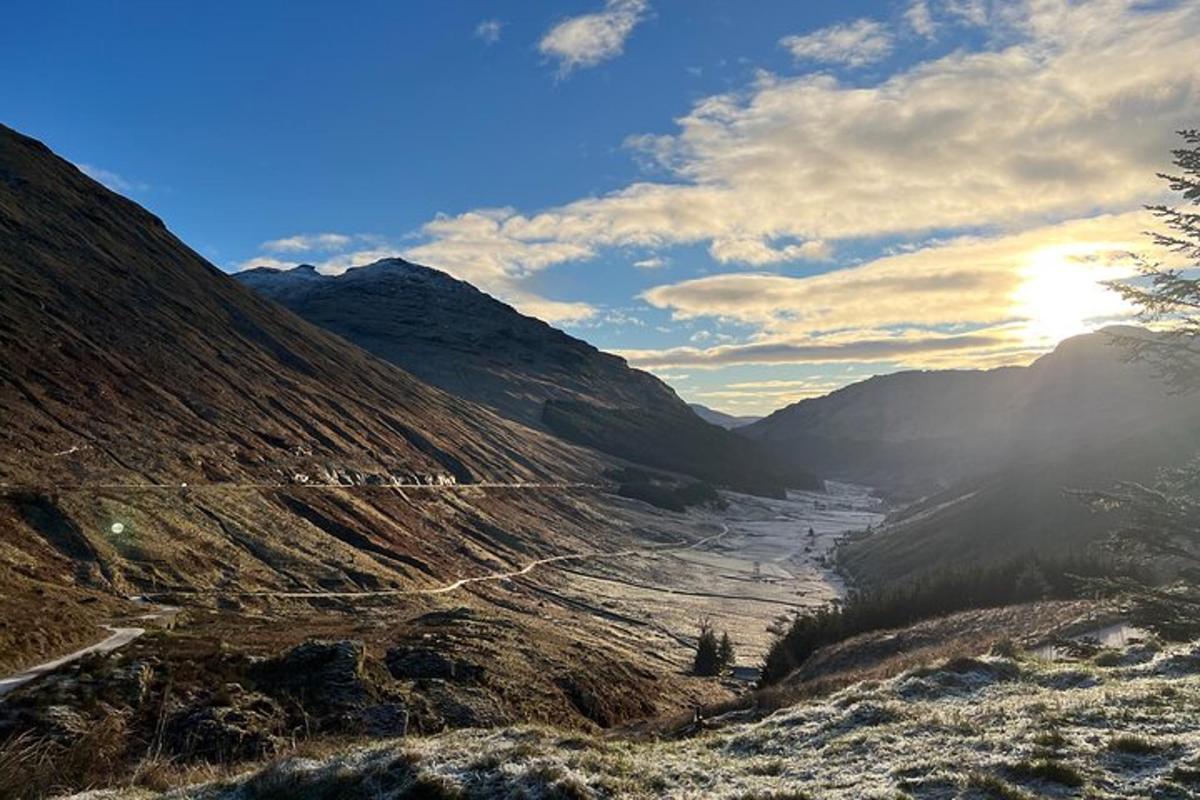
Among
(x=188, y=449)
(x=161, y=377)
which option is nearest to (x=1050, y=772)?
(x=188, y=449)

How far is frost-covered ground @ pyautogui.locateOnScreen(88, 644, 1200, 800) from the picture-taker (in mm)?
12484

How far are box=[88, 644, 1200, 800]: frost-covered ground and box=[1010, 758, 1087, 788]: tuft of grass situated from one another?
0.06 ft

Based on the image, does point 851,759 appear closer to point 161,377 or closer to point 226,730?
point 226,730

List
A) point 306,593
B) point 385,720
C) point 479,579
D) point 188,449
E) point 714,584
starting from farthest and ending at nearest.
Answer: point 714,584 → point 479,579 → point 188,449 → point 306,593 → point 385,720

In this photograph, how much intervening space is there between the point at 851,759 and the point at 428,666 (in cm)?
2480

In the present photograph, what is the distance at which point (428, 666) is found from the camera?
35.8 meters

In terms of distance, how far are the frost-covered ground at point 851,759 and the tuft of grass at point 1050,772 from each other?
0.02m

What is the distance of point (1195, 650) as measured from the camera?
2231 cm

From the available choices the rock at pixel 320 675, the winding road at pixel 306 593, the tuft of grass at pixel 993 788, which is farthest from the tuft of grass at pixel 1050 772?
the winding road at pixel 306 593

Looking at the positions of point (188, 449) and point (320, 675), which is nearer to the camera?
point (320, 675)

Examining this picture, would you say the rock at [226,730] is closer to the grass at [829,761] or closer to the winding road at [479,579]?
the grass at [829,761]

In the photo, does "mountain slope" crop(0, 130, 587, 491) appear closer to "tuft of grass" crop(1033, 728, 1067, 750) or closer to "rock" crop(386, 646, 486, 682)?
"rock" crop(386, 646, 486, 682)

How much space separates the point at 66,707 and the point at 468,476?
125 meters

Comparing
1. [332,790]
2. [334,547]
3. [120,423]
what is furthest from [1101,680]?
[120,423]
